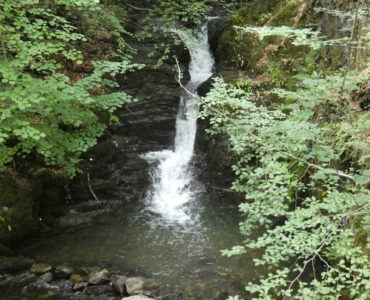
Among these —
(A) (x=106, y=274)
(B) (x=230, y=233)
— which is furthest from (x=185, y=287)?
(B) (x=230, y=233)

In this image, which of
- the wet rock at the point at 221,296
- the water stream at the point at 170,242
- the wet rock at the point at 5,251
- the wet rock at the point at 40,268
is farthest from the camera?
the wet rock at the point at 5,251

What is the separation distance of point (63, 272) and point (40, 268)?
47 centimetres

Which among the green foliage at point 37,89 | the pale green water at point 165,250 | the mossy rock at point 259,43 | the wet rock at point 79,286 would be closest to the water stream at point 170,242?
the pale green water at point 165,250

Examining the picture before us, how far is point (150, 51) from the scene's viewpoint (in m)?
13.7

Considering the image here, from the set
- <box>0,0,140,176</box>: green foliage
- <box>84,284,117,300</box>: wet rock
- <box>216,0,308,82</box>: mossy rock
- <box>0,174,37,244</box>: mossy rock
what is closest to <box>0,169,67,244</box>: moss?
<box>0,174,37,244</box>: mossy rock

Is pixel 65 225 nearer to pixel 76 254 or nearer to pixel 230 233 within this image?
pixel 76 254

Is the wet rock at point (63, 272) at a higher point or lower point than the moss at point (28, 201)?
lower

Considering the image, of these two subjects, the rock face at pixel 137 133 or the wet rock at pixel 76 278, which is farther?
the rock face at pixel 137 133

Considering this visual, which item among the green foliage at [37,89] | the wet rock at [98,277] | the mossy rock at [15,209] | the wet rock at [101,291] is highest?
the green foliage at [37,89]

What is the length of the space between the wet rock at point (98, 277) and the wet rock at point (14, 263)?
4.19 ft

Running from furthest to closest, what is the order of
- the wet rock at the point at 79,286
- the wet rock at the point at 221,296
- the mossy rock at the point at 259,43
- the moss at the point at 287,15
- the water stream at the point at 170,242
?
the moss at the point at 287,15 < the mossy rock at the point at 259,43 < the water stream at the point at 170,242 < the wet rock at the point at 79,286 < the wet rock at the point at 221,296

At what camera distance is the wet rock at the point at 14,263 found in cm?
654

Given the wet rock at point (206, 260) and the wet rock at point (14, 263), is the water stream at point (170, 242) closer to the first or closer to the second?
the wet rock at point (206, 260)

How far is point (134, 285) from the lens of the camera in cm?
618
